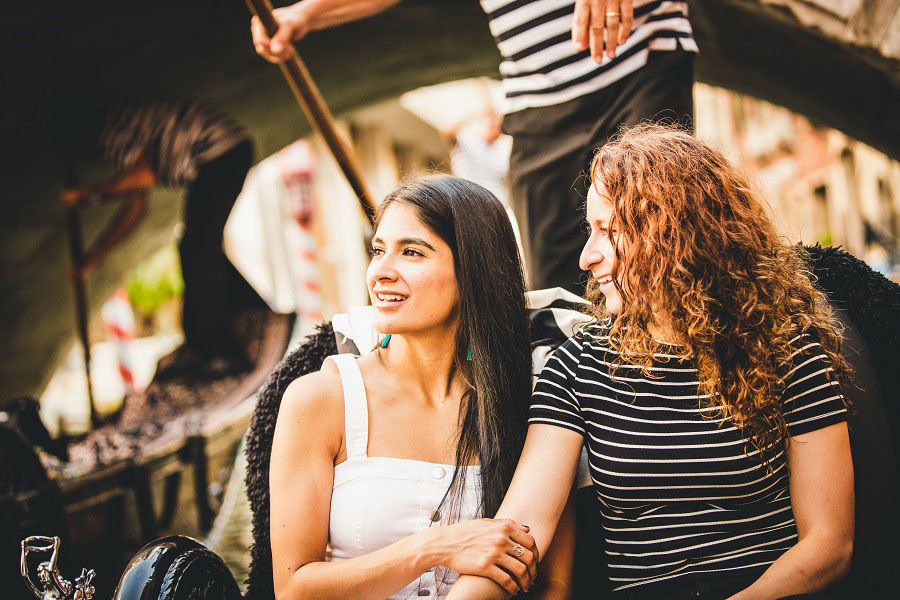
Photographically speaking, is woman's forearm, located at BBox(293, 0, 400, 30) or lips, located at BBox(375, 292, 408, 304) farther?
woman's forearm, located at BBox(293, 0, 400, 30)

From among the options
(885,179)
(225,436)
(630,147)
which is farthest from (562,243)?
(885,179)

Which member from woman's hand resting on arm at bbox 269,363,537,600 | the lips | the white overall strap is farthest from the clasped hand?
the lips

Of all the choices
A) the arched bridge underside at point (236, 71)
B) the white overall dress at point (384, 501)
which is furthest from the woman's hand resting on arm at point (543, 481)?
the arched bridge underside at point (236, 71)

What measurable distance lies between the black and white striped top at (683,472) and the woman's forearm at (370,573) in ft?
1.09

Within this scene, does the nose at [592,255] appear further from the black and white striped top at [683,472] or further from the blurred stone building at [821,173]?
the blurred stone building at [821,173]

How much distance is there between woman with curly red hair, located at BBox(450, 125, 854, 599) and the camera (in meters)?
1.30

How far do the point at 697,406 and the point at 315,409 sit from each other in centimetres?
68

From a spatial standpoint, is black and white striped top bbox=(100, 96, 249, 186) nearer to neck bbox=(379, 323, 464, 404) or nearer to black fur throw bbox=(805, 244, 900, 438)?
neck bbox=(379, 323, 464, 404)

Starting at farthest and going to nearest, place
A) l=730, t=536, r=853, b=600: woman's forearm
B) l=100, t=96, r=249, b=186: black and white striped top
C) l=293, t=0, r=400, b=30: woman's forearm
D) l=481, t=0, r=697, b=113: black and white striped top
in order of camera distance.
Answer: l=100, t=96, r=249, b=186: black and white striped top < l=293, t=0, r=400, b=30: woman's forearm < l=481, t=0, r=697, b=113: black and white striped top < l=730, t=536, r=853, b=600: woman's forearm

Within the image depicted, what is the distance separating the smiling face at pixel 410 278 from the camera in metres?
1.58

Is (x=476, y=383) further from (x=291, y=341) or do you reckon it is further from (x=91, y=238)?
(x=91, y=238)

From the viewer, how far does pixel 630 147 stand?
1462 millimetres

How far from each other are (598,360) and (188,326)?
3.15m

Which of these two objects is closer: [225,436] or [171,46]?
[225,436]
